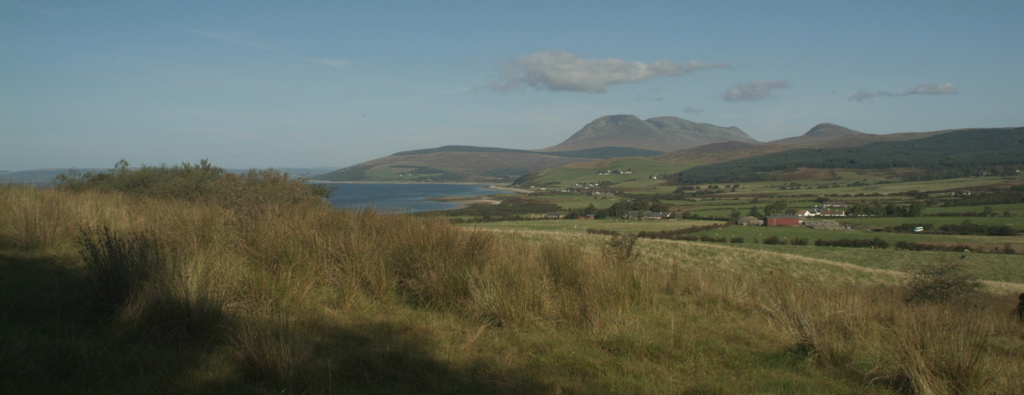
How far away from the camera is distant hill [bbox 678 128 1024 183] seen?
119812 mm

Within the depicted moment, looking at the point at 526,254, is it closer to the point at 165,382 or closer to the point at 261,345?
the point at 261,345

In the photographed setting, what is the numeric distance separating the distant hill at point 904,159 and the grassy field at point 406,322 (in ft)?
414

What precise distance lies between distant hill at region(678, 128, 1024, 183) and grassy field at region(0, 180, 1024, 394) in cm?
12612

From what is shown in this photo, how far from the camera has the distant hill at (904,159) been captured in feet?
393

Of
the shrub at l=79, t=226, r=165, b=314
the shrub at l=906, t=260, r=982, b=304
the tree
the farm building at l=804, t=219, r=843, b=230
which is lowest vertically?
the farm building at l=804, t=219, r=843, b=230

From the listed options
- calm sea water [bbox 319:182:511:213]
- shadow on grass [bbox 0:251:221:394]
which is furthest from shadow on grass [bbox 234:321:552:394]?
calm sea water [bbox 319:182:511:213]

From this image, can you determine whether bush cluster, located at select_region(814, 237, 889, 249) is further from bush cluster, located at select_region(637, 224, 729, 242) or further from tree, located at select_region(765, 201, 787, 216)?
tree, located at select_region(765, 201, 787, 216)

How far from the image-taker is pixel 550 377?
4246 mm

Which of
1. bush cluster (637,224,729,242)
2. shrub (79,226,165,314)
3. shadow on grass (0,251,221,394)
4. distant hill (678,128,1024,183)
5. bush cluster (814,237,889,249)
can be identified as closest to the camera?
shadow on grass (0,251,221,394)

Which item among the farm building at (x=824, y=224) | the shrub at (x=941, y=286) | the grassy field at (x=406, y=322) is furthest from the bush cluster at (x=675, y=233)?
the grassy field at (x=406, y=322)

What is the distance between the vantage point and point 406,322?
18.2 feet

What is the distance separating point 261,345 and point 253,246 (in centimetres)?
342

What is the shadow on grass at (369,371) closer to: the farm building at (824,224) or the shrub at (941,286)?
the shrub at (941,286)

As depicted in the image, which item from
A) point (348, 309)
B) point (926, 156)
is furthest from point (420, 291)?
point (926, 156)
